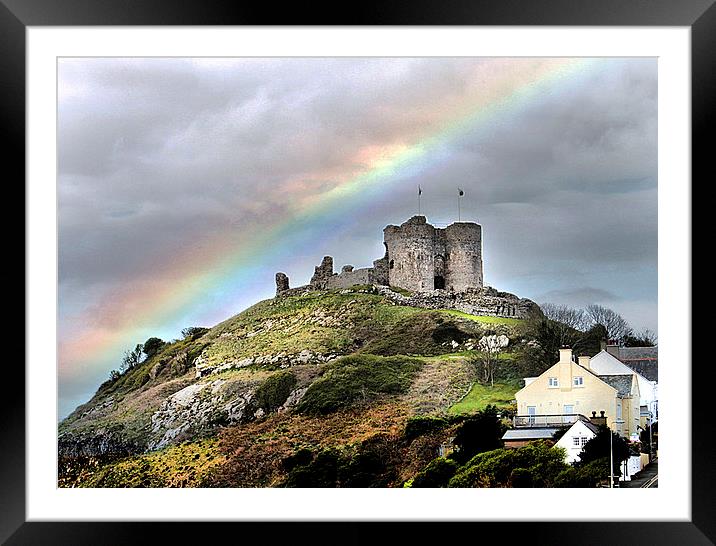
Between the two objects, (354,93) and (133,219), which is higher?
(354,93)

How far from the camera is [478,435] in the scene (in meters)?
10.5

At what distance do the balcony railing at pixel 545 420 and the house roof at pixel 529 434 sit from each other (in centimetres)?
11

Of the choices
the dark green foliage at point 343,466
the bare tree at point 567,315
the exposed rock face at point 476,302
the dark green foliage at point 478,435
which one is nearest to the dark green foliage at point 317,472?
the dark green foliage at point 343,466

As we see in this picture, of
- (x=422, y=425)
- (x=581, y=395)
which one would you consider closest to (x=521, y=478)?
(x=581, y=395)

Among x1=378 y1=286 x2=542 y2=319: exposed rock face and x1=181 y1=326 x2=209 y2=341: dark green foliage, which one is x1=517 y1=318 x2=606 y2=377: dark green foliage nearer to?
x1=378 y1=286 x2=542 y2=319: exposed rock face

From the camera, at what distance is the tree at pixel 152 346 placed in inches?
456

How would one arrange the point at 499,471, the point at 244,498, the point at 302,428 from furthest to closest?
the point at 302,428
the point at 499,471
the point at 244,498

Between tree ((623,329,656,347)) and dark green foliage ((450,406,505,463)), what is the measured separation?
6.31 feet
